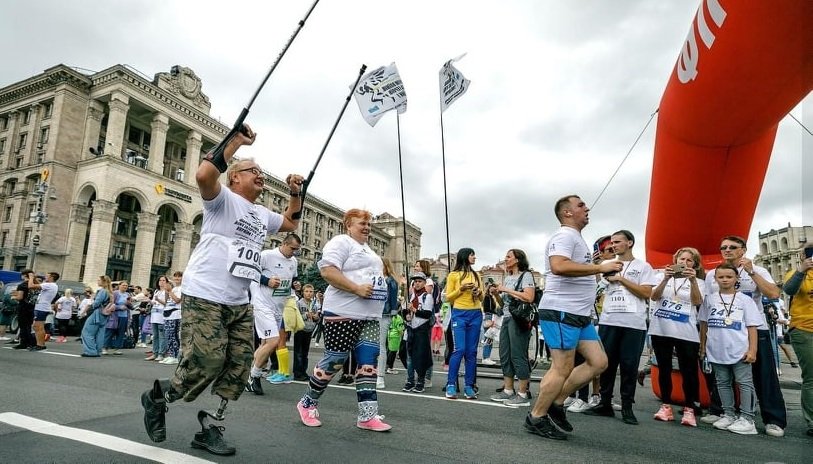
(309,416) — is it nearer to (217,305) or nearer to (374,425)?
(374,425)

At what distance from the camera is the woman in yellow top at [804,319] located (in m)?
4.59

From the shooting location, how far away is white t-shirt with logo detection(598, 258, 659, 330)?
512 cm

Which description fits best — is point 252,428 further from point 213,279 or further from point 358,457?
point 213,279

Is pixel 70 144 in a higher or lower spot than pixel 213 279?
higher

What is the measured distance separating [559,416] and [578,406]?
152 cm

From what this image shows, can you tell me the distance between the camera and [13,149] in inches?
1724

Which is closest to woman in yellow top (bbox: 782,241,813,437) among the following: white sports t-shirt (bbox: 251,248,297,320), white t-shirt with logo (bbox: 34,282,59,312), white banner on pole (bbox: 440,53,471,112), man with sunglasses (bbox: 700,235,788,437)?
man with sunglasses (bbox: 700,235,788,437)

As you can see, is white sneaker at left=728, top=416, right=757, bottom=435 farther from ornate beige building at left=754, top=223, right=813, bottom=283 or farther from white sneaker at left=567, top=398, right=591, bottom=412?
ornate beige building at left=754, top=223, right=813, bottom=283

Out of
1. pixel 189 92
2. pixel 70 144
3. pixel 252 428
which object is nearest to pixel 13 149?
pixel 70 144

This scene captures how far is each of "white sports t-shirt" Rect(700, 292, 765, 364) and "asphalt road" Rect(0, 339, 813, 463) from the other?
0.77 metres

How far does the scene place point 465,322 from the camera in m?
6.09

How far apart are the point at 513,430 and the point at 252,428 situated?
2.20 m

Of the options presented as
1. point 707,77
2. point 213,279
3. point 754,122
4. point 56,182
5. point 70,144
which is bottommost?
point 213,279

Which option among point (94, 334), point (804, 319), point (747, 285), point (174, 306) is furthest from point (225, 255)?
point (94, 334)
